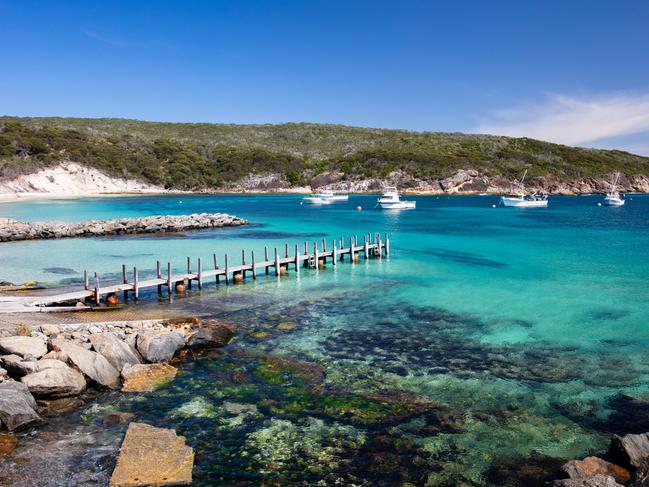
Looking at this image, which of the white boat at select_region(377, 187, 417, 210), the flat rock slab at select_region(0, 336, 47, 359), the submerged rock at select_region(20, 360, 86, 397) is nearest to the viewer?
the submerged rock at select_region(20, 360, 86, 397)

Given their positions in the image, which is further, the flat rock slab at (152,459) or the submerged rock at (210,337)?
the submerged rock at (210,337)

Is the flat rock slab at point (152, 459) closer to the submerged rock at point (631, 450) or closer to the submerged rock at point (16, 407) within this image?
the submerged rock at point (16, 407)

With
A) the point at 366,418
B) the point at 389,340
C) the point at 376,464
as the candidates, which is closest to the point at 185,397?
the point at 366,418

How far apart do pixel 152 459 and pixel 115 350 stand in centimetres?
545

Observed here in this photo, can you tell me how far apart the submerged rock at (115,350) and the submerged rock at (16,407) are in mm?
2625

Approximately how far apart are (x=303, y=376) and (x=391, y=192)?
3342 inches

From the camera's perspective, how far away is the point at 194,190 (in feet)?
458

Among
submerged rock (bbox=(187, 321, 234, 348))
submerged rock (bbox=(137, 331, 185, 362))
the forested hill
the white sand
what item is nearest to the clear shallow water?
submerged rock (bbox=(187, 321, 234, 348))

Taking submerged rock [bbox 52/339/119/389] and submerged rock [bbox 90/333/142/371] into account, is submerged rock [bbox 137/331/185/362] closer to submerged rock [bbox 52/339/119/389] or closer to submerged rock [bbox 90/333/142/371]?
submerged rock [bbox 90/333/142/371]

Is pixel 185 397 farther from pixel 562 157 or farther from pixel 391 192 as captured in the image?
pixel 562 157

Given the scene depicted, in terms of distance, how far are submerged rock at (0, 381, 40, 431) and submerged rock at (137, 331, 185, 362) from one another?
11.7 feet

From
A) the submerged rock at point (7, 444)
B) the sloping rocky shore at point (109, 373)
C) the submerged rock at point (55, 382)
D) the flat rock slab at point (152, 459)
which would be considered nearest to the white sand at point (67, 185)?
the sloping rocky shore at point (109, 373)

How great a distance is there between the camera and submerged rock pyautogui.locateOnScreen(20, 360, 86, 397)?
467 inches

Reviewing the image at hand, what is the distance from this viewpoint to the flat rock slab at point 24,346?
13107mm
